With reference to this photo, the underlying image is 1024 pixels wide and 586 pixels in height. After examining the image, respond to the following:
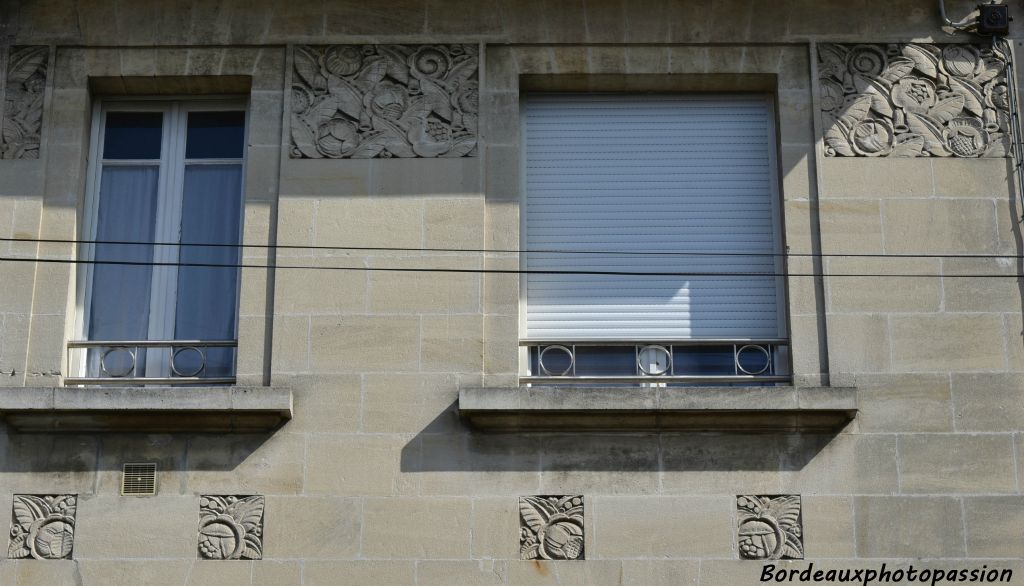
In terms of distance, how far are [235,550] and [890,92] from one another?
21.5 ft

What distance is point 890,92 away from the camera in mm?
12984

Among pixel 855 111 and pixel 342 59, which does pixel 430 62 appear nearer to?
pixel 342 59

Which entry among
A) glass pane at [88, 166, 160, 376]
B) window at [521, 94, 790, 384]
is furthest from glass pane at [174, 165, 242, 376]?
window at [521, 94, 790, 384]

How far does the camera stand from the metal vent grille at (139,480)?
11922mm

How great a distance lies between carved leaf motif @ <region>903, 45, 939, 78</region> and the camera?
1302 cm

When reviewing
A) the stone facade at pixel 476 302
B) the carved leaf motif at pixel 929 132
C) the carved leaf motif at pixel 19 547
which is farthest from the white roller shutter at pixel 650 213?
the carved leaf motif at pixel 19 547

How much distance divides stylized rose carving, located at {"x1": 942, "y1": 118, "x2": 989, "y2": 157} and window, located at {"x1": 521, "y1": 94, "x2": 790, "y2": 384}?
4.81 feet

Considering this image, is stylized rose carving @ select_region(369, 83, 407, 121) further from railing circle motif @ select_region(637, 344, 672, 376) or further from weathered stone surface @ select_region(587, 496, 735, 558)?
weathered stone surface @ select_region(587, 496, 735, 558)

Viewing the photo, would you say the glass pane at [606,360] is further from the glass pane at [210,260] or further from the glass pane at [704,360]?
the glass pane at [210,260]

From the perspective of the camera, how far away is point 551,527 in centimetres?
1176

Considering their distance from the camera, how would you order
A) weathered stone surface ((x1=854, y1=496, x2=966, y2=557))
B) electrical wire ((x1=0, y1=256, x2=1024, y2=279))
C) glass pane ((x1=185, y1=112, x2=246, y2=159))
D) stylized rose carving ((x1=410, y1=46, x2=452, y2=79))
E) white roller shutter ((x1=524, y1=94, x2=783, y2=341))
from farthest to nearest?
glass pane ((x1=185, y1=112, x2=246, y2=159)) < stylized rose carving ((x1=410, y1=46, x2=452, y2=79)) < white roller shutter ((x1=524, y1=94, x2=783, y2=341)) < electrical wire ((x1=0, y1=256, x2=1024, y2=279)) < weathered stone surface ((x1=854, y1=496, x2=966, y2=557))

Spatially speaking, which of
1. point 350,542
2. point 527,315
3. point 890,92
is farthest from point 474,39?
point 350,542

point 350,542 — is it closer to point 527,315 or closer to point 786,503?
point 527,315

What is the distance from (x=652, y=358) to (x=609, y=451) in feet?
3.39
